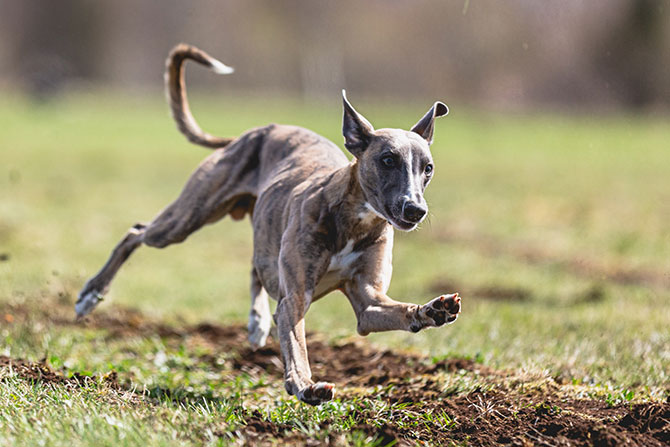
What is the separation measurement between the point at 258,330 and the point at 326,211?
6.76ft

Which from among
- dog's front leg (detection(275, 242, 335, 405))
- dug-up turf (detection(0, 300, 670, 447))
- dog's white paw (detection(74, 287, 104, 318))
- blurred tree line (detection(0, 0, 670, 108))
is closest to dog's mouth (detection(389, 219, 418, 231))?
dog's front leg (detection(275, 242, 335, 405))

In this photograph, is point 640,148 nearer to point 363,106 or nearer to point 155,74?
point 363,106

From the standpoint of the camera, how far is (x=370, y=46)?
4962cm

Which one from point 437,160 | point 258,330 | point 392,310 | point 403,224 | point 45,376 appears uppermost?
point 403,224

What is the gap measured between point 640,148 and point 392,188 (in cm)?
2305

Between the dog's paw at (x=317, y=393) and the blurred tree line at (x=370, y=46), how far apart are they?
13.5 meters

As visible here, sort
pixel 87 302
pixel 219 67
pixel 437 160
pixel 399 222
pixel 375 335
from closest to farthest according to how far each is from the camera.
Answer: pixel 399 222, pixel 219 67, pixel 87 302, pixel 375 335, pixel 437 160

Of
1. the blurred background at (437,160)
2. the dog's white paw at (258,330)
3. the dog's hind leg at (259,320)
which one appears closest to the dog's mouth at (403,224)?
the blurred background at (437,160)

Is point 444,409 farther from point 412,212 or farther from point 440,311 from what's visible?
point 412,212

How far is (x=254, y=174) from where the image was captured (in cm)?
648

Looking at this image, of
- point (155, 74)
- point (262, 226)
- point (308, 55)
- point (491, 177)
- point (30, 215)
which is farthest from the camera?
point (155, 74)

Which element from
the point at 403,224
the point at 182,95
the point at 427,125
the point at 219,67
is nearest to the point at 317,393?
the point at 403,224

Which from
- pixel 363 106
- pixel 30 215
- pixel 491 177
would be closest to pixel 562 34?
pixel 363 106

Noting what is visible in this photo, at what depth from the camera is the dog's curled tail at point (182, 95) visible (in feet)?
23.5
